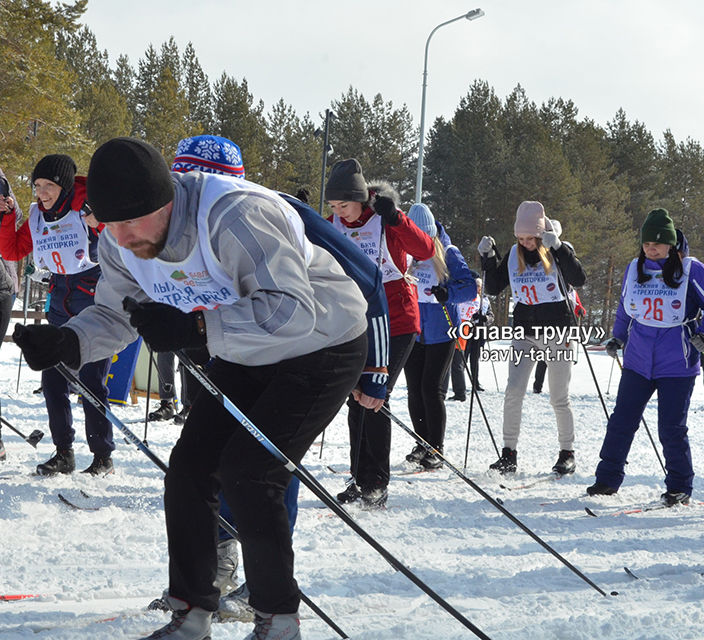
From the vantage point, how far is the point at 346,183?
4633 mm

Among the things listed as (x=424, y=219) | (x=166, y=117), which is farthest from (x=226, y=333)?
(x=166, y=117)

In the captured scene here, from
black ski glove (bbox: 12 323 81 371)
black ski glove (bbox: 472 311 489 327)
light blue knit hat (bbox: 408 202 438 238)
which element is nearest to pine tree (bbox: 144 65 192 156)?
black ski glove (bbox: 472 311 489 327)

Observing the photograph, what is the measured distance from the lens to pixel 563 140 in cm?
3972

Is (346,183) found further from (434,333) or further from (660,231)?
(660,231)

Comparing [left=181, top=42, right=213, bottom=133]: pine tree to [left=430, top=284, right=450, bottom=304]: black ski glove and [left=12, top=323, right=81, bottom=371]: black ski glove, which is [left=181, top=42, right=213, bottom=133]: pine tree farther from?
[left=12, top=323, right=81, bottom=371]: black ski glove

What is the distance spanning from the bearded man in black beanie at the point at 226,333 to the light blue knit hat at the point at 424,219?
3697 mm

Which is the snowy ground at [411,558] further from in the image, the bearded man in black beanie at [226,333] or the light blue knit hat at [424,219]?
the light blue knit hat at [424,219]

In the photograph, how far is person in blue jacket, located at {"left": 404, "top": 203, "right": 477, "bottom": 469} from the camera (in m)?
5.94

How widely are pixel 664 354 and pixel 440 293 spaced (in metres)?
1.66

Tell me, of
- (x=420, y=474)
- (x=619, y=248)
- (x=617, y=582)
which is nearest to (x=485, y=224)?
(x=619, y=248)

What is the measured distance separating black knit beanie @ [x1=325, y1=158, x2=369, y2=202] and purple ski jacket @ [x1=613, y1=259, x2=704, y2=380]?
229 cm

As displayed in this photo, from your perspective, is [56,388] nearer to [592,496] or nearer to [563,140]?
[592,496]

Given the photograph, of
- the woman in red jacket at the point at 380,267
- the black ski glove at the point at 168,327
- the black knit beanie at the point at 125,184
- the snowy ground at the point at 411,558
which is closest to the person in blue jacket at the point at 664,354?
the snowy ground at the point at 411,558

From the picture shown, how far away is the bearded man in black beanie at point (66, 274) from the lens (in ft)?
16.1
